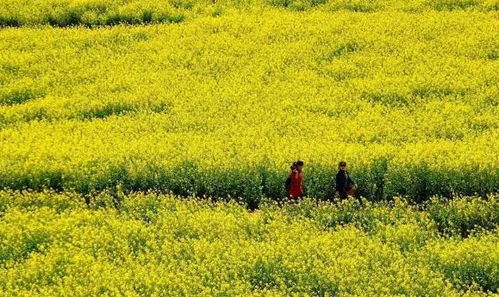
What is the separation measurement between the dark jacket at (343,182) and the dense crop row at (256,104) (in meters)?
0.80

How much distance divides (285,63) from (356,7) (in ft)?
20.3

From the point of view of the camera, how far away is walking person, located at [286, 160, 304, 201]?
14062 mm

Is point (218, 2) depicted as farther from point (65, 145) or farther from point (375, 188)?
point (375, 188)

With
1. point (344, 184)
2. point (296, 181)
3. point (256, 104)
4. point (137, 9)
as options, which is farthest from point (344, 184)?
point (137, 9)

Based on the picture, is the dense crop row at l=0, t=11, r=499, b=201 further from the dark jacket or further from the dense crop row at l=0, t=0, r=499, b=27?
the dense crop row at l=0, t=0, r=499, b=27

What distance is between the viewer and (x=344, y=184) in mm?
14047

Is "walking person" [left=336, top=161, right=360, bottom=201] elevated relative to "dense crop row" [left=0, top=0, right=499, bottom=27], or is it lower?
lower

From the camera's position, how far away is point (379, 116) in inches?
701

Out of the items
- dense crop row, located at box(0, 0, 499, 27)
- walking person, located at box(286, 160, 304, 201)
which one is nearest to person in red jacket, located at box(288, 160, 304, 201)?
walking person, located at box(286, 160, 304, 201)

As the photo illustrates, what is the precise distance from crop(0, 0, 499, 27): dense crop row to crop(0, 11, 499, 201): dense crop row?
1.11 metres

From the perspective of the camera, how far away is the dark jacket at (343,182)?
46.0 feet

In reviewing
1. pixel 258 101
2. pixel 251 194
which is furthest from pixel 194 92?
pixel 251 194

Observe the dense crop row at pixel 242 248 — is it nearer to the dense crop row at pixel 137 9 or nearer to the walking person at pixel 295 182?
the walking person at pixel 295 182

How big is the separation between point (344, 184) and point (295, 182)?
0.91 meters
